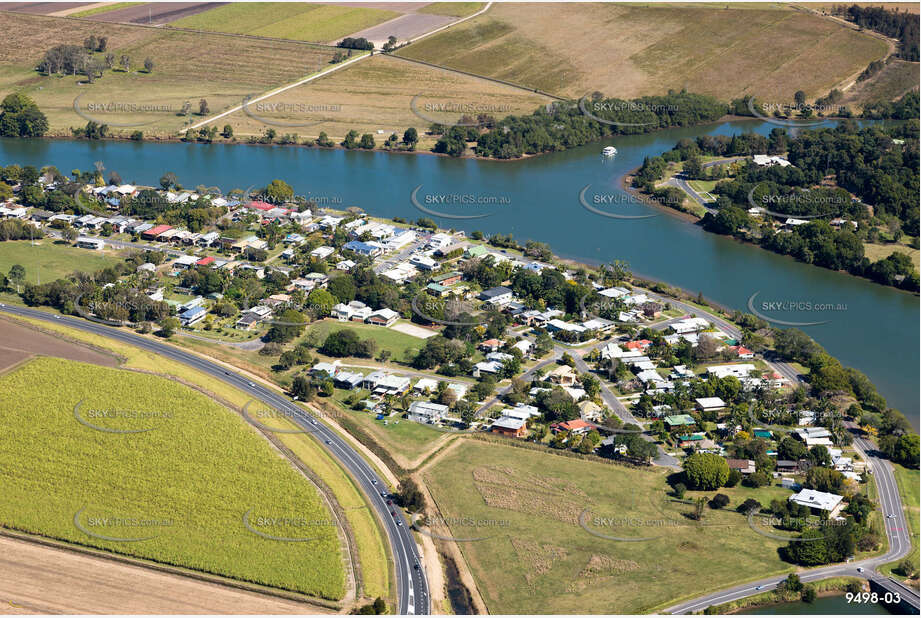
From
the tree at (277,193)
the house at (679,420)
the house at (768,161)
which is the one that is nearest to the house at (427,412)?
the house at (679,420)

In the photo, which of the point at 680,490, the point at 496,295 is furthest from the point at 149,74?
the point at 680,490

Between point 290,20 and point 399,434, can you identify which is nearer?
point 399,434

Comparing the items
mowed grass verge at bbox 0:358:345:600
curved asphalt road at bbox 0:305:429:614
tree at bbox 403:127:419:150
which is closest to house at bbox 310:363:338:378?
curved asphalt road at bbox 0:305:429:614

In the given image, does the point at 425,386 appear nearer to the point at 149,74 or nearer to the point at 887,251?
the point at 887,251

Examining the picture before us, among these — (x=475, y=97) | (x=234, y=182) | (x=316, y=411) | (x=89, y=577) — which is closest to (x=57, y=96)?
(x=234, y=182)

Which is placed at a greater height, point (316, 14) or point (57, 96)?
point (316, 14)

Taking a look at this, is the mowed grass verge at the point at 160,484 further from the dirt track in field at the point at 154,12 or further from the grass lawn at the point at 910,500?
the dirt track in field at the point at 154,12

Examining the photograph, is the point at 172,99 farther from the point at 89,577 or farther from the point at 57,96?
the point at 89,577
